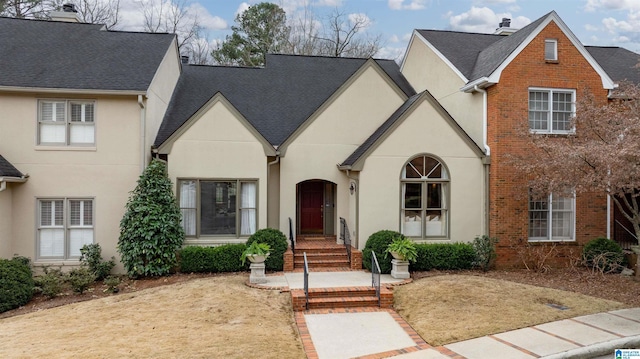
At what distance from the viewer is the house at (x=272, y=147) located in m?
12.9

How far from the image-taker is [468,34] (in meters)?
18.3

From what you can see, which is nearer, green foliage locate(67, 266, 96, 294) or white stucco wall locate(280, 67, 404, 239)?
green foliage locate(67, 266, 96, 294)

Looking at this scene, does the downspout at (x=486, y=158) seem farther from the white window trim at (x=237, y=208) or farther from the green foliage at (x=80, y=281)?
the green foliage at (x=80, y=281)

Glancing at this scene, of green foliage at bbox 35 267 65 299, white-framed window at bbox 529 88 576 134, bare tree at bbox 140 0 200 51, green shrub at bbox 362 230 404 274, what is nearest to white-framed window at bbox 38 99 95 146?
green foliage at bbox 35 267 65 299

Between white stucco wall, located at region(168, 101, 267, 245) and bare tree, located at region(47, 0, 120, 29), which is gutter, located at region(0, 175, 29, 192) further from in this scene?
bare tree, located at region(47, 0, 120, 29)

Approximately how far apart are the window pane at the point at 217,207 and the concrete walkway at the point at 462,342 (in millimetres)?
5070

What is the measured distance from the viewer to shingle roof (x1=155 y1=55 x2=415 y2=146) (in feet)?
52.8

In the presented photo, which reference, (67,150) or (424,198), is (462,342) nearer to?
(424,198)

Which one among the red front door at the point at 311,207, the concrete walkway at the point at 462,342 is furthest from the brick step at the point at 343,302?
the red front door at the point at 311,207

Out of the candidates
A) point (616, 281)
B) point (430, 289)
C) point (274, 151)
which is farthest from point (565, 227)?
point (274, 151)

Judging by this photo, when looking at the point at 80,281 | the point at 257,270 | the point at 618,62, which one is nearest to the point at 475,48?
the point at 618,62

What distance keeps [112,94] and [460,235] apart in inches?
466

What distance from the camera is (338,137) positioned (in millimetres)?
15164

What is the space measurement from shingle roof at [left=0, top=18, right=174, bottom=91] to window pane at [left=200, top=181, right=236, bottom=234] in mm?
3748
